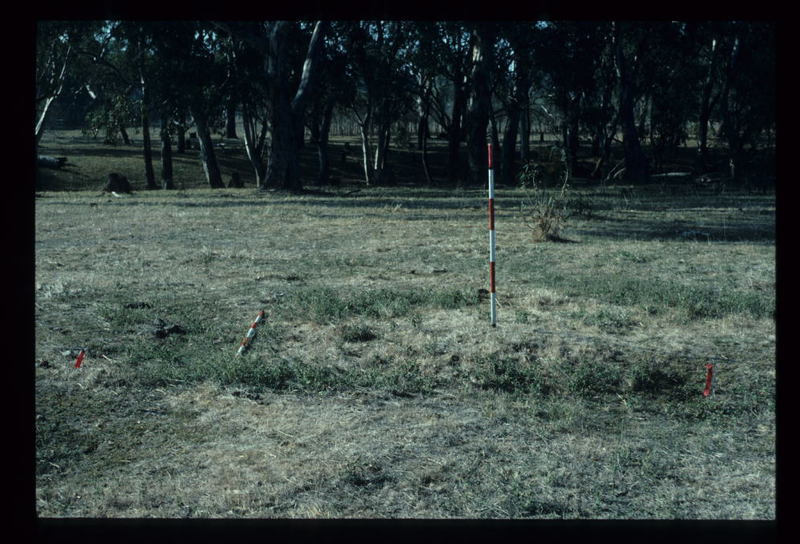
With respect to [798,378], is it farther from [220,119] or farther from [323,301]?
[220,119]

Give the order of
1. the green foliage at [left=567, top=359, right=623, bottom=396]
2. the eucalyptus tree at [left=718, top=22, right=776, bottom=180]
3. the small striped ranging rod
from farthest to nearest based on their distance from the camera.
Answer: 1. the eucalyptus tree at [left=718, top=22, right=776, bottom=180]
2. the small striped ranging rod
3. the green foliage at [left=567, top=359, right=623, bottom=396]

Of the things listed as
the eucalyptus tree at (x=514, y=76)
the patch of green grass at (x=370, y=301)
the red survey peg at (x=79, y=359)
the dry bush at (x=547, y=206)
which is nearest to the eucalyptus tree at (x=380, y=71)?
the eucalyptus tree at (x=514, y=76)

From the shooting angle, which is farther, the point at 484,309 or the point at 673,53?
the point at 673,53

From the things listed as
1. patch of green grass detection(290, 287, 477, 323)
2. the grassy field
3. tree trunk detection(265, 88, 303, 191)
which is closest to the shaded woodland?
tree trunk detection(265, 88, 303, 191)

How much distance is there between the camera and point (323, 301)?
909cm

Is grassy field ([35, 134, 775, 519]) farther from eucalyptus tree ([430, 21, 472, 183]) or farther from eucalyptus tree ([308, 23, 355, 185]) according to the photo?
eucalyptus tree ([430, 21, 472, 183])

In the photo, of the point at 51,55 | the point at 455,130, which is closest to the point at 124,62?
the point at 51,55

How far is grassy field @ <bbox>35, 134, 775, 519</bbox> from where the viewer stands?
445 cm

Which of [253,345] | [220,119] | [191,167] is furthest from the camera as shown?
[191,167]

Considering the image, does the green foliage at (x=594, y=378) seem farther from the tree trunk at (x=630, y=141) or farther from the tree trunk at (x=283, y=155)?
the tree trunk at (x=630, y=141)

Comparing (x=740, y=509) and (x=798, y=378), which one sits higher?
(x=798, y=378)

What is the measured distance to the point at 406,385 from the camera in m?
6.35
